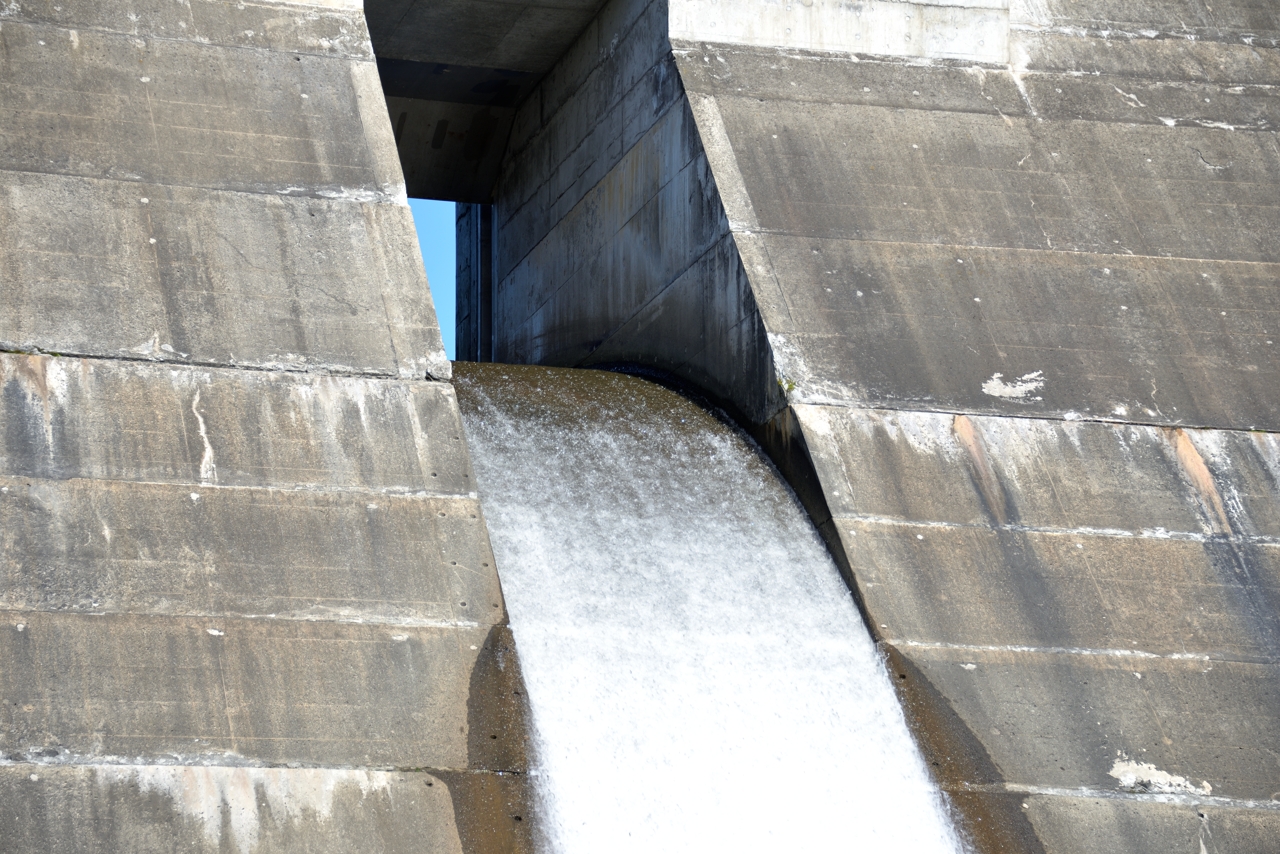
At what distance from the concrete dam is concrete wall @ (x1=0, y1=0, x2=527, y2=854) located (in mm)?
24

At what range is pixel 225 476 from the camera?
7.89 m

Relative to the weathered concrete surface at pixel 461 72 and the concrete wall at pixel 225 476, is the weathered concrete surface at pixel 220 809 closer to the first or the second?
the concrete wall at pixel 225 476

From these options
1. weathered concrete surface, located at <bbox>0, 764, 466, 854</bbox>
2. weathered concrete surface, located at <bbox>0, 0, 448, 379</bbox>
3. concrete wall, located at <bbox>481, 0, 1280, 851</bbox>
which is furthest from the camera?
weathered concrete surface, located at <bbox>0, 0, 448, 379</bbox>

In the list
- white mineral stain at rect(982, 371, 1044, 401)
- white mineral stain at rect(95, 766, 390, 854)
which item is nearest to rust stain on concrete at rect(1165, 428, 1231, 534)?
white mineral stain at rect(982, 371, 1044, 401)

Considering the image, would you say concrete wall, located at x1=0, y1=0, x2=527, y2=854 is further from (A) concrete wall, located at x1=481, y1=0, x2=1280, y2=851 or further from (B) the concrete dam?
(A) concrete wall, located at x1=481, y1=0, x2=1280, y2=851

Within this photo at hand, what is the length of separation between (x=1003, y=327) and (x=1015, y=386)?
57 cm

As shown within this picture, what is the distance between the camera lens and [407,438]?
8.43 m

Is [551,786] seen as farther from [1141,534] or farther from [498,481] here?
[1141,534]

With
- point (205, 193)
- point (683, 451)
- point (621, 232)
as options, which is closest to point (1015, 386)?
point (683, 451)

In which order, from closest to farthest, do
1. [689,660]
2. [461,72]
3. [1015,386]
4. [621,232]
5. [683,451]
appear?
[689,660] → [1015,386] → [683,451] → [621,232] → [461,72]

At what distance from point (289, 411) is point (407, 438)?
63 centimetres

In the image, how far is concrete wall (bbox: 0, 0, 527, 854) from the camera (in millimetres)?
6680

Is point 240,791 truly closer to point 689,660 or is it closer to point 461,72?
point 689,660

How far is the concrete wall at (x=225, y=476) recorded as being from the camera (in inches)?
263
